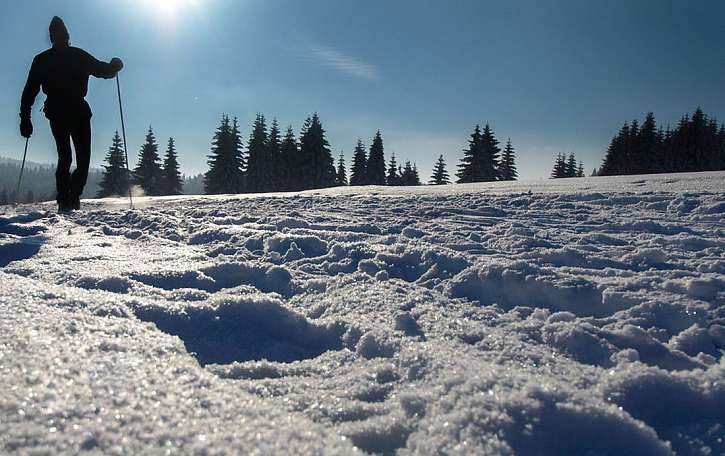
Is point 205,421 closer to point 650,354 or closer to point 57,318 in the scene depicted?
point 57,318

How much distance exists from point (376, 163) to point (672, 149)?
34.4 metres

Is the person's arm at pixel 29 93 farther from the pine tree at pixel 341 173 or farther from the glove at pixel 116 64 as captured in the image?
the pine tree at pixel 341 173

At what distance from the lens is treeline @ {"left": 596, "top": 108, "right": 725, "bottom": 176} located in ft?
161

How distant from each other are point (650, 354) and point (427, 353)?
73cm

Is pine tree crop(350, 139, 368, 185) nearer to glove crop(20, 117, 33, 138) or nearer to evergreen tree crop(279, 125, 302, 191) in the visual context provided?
evergreen tree crop(279, 125, 302, 191)

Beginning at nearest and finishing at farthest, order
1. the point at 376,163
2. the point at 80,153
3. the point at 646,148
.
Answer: the point at 80,153 → the point at 376,163 → the point at 646,148

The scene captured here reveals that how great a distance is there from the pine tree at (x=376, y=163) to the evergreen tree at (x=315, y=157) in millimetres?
5699

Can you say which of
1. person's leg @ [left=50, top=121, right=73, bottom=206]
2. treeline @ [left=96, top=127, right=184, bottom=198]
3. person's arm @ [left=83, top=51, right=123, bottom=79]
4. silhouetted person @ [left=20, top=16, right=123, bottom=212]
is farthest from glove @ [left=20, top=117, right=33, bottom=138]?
treeline @ [left=96, top=127, right=184, bottom=198]

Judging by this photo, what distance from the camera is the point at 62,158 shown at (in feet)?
17.2

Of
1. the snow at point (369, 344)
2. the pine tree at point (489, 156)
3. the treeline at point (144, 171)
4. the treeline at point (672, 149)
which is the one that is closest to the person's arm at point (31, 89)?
the snow at point (369, 344)

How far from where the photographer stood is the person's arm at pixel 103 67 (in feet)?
17.5

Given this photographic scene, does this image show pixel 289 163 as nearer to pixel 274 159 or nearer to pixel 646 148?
pixel 274 159

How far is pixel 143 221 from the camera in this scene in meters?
4.09

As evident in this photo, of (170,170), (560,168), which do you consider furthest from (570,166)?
(170,170)
